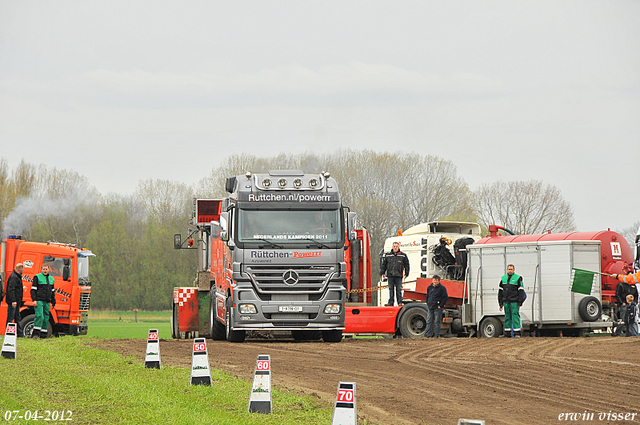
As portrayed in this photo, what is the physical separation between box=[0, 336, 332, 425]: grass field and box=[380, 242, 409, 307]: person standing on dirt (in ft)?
35.3

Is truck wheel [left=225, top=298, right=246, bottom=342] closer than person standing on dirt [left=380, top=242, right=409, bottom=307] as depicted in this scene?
Yes

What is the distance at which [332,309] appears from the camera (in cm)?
1802

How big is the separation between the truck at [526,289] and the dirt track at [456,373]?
1.52 metres

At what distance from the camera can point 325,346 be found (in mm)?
18156

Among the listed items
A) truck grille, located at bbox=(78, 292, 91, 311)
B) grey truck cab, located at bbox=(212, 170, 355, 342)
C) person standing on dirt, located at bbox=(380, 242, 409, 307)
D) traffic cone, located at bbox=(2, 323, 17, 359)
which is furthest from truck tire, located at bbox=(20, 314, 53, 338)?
person standing on dirt, located at bbox=(380, 242, 409, 307)

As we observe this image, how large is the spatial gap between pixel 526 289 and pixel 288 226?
7.36 m

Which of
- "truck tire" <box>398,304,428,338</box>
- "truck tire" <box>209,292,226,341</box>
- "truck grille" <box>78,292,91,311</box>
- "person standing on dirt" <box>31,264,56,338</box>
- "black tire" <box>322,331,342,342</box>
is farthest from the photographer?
"truck grille" <box>78,292,91,311</box>

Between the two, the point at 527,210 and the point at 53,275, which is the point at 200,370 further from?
the point at 527,210

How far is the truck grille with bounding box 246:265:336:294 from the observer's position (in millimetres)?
17750

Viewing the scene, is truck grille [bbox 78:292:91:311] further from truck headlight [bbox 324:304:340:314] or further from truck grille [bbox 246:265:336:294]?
truck headlight [bbox 324:304:340:314]

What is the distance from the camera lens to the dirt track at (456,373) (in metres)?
9.35

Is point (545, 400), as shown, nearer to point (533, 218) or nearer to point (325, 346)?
point (325, 346)

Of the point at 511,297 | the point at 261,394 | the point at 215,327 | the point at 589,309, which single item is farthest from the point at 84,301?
the point at 261,394

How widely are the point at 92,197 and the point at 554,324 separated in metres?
47.7
